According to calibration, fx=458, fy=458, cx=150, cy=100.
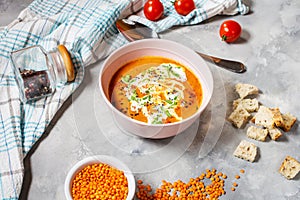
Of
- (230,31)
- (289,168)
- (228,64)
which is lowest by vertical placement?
(289,168)

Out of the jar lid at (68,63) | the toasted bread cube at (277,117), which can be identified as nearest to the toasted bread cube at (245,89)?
the toasted bread cube at (277,117)

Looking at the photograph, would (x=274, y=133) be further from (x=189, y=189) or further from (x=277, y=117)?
(x=189, y=189)

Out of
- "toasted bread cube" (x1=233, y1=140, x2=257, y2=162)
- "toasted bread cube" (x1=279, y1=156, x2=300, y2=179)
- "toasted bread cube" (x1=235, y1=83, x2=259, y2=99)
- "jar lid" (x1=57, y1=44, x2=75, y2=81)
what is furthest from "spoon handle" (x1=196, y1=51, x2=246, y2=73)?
"jar lid" (x1=57, y1=44, x2=75, y2=81)

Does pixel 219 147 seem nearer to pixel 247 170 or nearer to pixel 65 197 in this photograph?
pixel 247 170

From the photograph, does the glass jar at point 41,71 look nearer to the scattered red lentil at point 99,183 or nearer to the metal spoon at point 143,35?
the metal spoon at point 143,35

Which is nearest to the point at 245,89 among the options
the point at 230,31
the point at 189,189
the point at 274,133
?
the point at 274,133
